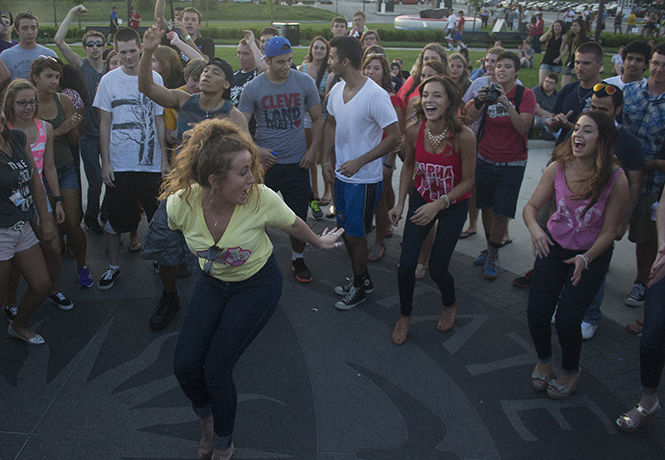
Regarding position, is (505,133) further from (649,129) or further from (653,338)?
(653,338)

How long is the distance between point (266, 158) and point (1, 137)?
2.07 meters

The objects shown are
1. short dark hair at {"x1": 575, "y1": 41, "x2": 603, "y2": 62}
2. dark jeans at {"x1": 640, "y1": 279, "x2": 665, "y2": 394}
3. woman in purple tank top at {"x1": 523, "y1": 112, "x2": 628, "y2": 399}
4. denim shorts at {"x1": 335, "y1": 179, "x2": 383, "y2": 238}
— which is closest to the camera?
dark jeans at {"x1": 640, "y1": 279, "x2": 665, "y2": 394}

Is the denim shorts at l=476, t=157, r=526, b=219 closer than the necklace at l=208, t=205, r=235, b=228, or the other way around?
the necklace at l=208, t=205, r=235, b=228

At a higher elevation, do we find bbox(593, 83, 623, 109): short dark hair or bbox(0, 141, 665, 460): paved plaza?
bbox(593, 83, 623, 109): short dark hair

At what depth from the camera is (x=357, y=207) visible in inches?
190

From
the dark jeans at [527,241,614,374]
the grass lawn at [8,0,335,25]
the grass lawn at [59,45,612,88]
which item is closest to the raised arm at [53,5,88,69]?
the dark jeans at [527,241,614,374]

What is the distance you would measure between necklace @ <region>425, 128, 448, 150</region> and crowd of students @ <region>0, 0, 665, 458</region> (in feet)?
0.05

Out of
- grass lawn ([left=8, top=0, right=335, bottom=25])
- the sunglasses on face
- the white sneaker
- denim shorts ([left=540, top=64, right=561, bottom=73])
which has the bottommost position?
the white sneaker

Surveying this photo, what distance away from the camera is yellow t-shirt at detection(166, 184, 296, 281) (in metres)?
2.95

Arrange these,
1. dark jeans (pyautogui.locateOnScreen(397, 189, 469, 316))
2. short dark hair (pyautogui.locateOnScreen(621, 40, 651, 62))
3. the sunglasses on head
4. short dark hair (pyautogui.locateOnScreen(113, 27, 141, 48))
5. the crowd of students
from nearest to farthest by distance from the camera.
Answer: the crowd of students, the sunglasses on head, dark jeans (pyautogui.locateOnScreen(397, 189, 469, 316)), short dark hair (pyautogui.locateOnScreen(113, 27, 141, 48)), short dark hair (pyautogui.locateOnScreen(621, 40, 651, 62))

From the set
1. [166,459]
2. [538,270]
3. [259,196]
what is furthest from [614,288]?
[166,459]

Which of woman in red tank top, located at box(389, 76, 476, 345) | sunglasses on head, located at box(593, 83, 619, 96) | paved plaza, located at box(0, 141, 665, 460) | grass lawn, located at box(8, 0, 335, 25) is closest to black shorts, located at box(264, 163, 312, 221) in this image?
paved plaza, located at box(0, 141, 665, 460)

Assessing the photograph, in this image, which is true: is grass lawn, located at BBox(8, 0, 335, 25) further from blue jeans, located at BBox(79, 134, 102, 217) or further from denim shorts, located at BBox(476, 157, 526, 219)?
denim shorts, located at BBox(476, 157, 526, 219)

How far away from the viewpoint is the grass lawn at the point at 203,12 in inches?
1619
